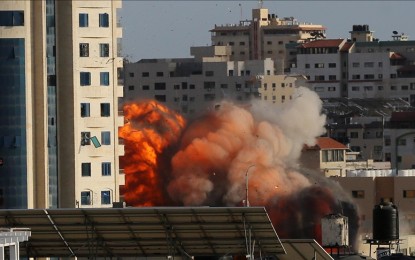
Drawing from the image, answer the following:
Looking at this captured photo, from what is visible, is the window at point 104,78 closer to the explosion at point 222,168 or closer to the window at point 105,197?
the window at point 105,197

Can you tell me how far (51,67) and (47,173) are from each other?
505cm

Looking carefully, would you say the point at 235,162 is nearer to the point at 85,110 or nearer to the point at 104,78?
the point at 104,78

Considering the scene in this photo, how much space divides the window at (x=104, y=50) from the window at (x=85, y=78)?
1.65 m

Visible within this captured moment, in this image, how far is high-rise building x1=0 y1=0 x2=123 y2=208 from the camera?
352ft

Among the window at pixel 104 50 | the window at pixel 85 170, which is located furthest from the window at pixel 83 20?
the window at pixel 85 170

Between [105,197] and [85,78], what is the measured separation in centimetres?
588

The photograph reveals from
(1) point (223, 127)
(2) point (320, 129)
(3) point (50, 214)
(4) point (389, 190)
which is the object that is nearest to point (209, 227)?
(3) point (50, 214)

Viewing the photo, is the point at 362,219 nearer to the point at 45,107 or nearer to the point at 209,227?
the point at 45,107

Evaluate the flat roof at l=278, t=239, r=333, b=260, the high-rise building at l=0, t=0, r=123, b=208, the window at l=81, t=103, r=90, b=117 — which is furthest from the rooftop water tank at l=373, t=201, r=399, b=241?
the window at l=81, t=103, r=90, b=117

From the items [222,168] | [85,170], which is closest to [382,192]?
[222,168]

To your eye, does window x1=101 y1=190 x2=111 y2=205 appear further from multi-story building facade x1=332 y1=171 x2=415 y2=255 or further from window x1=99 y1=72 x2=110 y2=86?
multi-story building facade x1=332 y1=171 x2=415 y2=255

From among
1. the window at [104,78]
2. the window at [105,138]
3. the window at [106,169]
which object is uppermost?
the window at [104,78]

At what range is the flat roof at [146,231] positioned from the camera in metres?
68.7

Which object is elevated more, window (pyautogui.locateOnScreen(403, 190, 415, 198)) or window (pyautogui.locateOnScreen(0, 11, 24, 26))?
window (pyautogui.locateOnScreen(0, 11, 24, 26))
